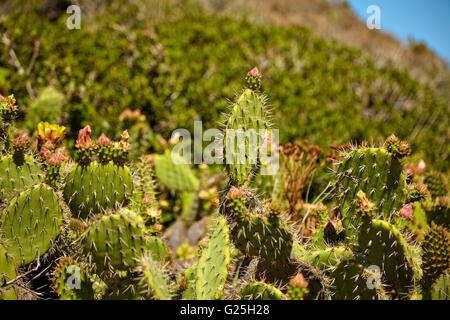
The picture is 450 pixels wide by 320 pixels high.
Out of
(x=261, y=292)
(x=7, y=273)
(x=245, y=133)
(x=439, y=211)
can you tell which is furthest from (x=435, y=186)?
(x=7, y=273)

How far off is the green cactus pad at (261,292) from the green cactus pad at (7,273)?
1059 mm

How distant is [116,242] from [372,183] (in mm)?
1310

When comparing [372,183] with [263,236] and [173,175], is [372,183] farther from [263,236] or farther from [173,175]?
[173,175]

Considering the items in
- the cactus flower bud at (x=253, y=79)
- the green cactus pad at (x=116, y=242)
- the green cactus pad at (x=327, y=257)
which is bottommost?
the green cactus pad at (x=327, y=257)

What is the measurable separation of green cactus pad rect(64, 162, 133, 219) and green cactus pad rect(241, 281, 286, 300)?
760mm

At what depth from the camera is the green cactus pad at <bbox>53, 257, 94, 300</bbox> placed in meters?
1.72

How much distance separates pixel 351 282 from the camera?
1872mm

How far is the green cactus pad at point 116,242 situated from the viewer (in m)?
1.68

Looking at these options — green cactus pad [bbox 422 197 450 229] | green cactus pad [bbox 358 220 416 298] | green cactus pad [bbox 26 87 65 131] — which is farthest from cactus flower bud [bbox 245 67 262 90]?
green cactus pad [bbox 26 87 65 131]

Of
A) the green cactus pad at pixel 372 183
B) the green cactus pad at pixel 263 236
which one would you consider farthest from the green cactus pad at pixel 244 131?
the green cactus pad at pixel 372 183

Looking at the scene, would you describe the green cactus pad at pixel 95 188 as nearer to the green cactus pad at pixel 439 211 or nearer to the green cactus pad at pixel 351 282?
the green cactus pad at pixel 351 282

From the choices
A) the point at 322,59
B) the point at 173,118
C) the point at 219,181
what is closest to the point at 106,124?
the point at 173,118

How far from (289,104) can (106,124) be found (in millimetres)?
3268
